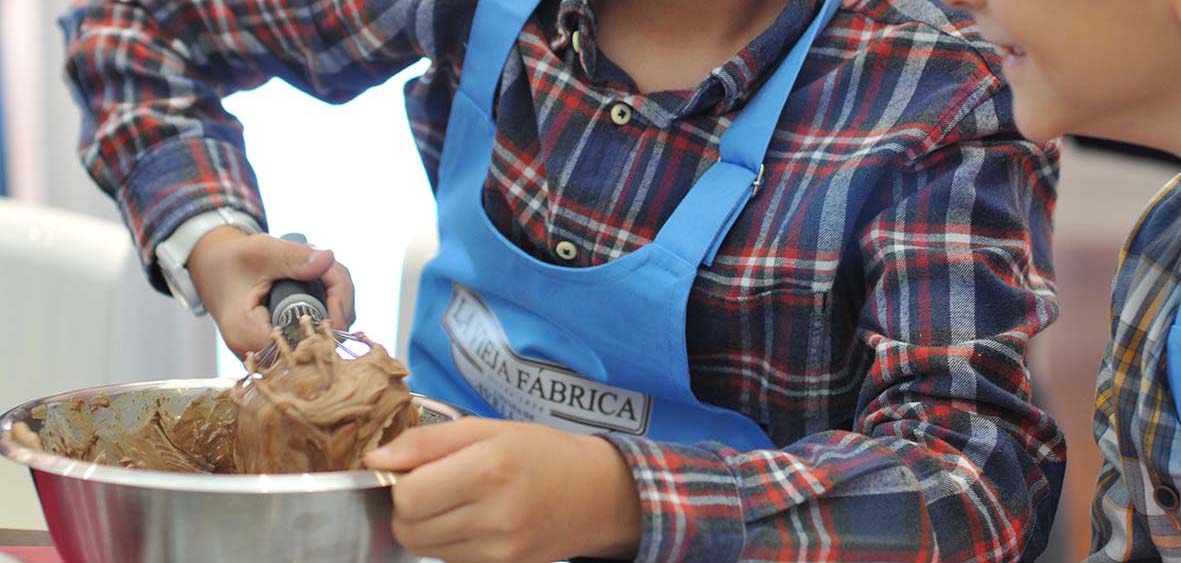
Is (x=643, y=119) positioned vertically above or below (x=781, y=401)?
above

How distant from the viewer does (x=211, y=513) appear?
0.58 meters

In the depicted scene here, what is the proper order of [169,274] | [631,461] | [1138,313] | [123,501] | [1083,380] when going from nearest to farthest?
[123,501] < [631,461] < [1138,313] < [169,274] < [1083,380]

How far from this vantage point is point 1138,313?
820 mm

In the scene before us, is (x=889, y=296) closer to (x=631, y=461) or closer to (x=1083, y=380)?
(x=631, y=461)

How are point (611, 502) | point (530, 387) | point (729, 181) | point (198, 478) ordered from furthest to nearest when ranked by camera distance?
point (530, 387), point (729, 181), point (611, 502), point (198, 478)

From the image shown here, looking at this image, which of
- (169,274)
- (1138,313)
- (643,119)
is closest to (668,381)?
(643,119)

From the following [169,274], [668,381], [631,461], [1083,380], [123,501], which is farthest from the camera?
[1083,380]

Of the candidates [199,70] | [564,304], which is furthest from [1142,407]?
[199,70]

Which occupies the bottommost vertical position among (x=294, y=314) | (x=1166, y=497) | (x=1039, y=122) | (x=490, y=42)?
(x=1166, y=497)

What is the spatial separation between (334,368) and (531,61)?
1.32 ft

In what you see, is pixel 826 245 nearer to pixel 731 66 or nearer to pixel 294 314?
pixel 731 66

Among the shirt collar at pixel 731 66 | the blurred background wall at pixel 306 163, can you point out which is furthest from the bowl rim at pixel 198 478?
the blurred background wall at pixel 306 163

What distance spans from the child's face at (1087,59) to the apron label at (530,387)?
1.23ft

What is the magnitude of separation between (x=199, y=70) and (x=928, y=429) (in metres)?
0.76
